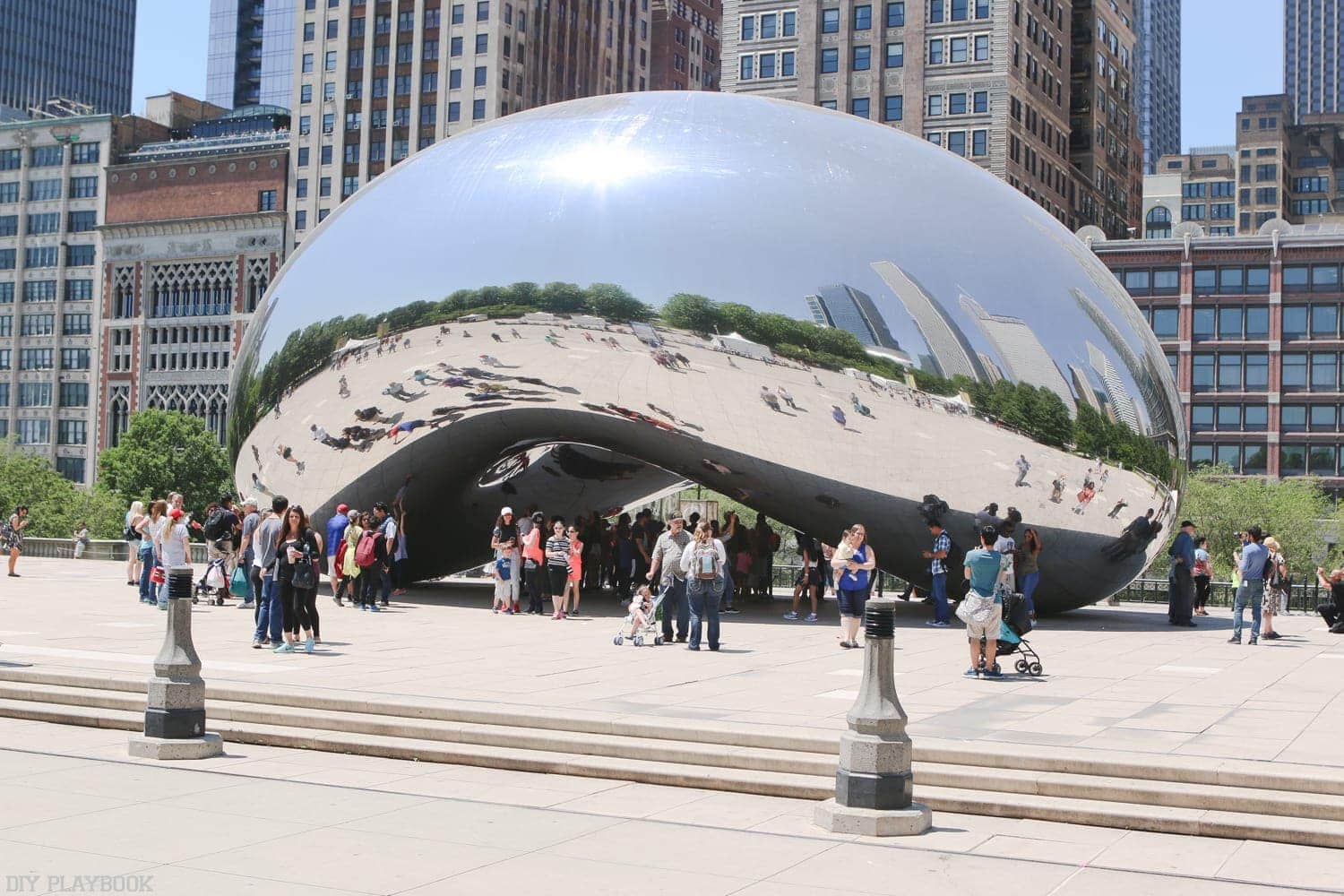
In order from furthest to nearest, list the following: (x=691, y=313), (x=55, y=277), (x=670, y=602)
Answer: (x=55, y=277) < (x=691, y=313) < (x=670, y=602)

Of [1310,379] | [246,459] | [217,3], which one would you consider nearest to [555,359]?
[246,459]

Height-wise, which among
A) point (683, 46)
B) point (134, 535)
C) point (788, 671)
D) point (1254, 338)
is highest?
point (683, 46)

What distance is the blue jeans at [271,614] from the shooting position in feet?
52.1

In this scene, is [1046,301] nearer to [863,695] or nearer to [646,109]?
[646,109]

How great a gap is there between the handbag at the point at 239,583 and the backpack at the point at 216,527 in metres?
0.59

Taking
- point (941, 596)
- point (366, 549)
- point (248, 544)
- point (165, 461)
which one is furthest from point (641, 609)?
point (165, 461)

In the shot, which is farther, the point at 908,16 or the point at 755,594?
the point at 908,16

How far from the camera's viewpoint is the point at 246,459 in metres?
24.6

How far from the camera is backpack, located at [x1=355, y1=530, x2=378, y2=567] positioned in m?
21.9

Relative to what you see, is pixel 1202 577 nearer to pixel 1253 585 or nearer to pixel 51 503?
pixel 1253 585

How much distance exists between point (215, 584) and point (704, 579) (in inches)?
390

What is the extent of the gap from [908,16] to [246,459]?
8165 centimetres

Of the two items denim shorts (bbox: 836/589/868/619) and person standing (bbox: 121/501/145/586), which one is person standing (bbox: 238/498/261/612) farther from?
denim shorts (bbox: 836/589/868/619)

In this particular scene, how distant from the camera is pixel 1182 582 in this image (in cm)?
2209
